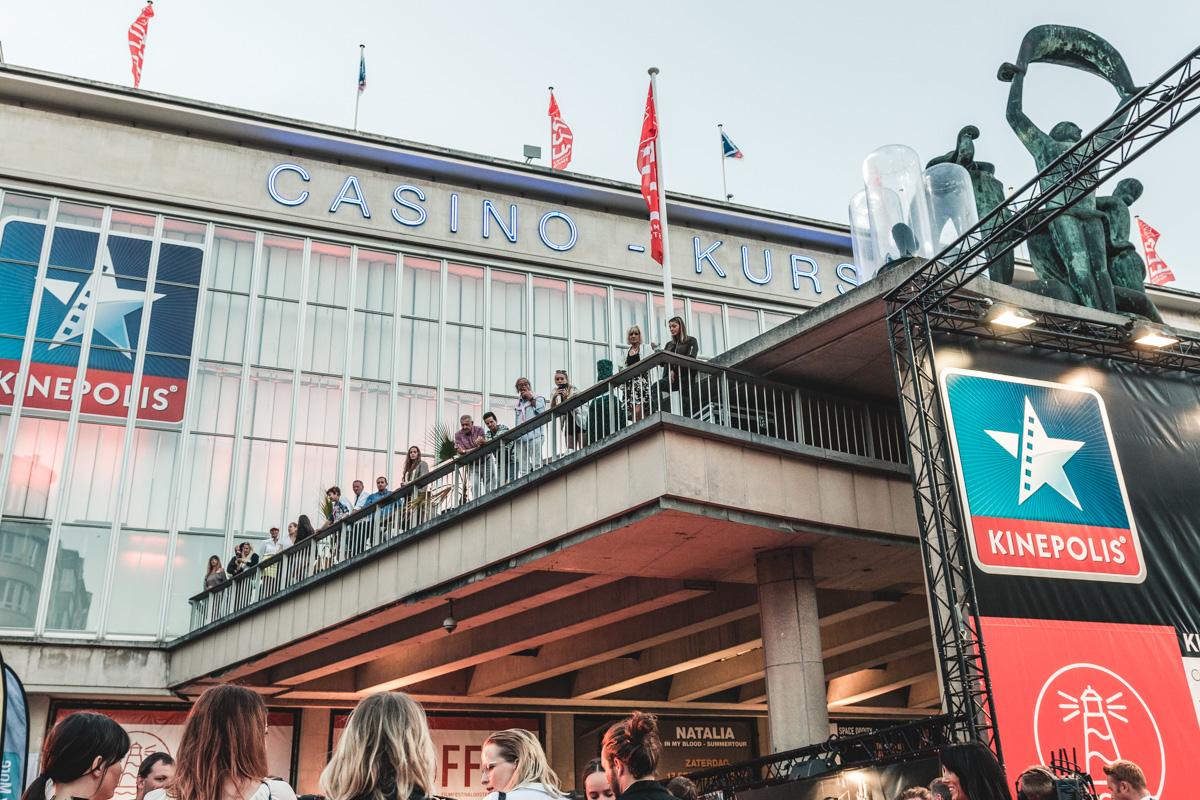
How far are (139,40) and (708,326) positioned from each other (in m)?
21.6

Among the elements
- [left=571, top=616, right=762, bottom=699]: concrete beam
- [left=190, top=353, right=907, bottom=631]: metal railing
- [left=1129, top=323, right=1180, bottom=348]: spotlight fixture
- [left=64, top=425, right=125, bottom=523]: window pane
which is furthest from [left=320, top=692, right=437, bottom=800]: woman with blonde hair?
[left=64, top=425, right=125, bottom=523]: window pane

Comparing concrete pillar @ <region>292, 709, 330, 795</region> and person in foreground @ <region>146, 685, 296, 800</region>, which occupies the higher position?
concrete pillar @ <region>292, 709, 330, 795</region>

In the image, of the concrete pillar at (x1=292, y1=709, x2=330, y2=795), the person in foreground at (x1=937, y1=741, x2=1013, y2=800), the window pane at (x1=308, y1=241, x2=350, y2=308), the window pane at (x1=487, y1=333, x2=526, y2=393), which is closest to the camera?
the person in foreground at (x1=937, y1=741, x2=1013, y2=800)

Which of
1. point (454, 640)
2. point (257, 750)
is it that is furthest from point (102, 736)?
point (454, 640)

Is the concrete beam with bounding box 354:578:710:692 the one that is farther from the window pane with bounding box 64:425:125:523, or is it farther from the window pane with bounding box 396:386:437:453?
the window pane with bounding box 64:425:125:523

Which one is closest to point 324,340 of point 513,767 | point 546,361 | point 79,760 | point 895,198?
point 546,361

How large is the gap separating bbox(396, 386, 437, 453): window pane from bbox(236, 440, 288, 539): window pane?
3109 mm

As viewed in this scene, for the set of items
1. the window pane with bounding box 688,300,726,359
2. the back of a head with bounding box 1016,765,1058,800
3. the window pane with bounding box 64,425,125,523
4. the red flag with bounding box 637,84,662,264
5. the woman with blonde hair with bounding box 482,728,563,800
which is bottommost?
the back of a head with bounding box 1016,765,1058,800

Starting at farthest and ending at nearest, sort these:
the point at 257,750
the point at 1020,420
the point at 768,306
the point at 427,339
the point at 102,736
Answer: the point at 768,306, the point at 427,339, the point at 1020,420, the point at 102,736, the point at 257,750

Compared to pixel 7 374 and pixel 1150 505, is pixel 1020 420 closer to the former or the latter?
pixel 1150 505

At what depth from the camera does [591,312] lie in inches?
1453

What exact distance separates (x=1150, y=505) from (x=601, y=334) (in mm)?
22658

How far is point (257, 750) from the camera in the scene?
400cm

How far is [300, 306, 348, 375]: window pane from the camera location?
109 ft
